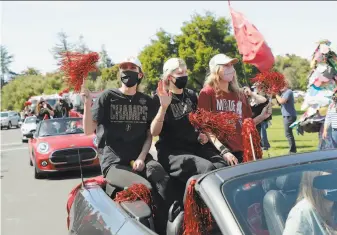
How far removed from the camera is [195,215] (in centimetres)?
244

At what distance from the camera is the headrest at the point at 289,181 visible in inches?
94.4

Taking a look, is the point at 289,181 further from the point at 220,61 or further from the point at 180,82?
the point at 220,61

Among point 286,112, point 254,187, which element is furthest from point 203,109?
point 286,112

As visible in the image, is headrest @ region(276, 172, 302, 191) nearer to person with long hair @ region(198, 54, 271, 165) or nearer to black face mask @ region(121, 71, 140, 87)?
person with long hair @ region(198, 54, 271, 165)

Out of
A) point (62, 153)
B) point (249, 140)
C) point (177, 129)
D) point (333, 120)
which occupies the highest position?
point (177, 129)

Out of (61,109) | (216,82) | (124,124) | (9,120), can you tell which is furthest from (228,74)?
(9,120)

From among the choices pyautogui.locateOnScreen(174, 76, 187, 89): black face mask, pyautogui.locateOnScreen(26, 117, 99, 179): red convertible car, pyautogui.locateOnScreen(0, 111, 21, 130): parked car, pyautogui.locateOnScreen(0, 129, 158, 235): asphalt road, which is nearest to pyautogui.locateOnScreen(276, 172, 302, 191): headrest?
pyautogui.locateOnScreen(174, 76, 187, 89): black face mask

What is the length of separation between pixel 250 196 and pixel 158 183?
135 cm

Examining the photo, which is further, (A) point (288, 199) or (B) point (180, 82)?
(B) point (180, 82)

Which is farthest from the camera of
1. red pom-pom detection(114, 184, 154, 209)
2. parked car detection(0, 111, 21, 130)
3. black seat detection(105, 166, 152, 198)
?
parked car detection(0, 111, 21, 130)

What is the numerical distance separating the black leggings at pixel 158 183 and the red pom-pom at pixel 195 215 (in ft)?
2.43

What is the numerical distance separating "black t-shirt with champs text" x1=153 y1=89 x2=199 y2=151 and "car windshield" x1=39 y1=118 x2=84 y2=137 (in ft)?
23.2

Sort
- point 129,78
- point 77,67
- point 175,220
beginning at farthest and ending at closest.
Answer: point 129,78 → point 77,67 → point 175,220

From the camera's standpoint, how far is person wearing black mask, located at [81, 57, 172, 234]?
3.80 metres
